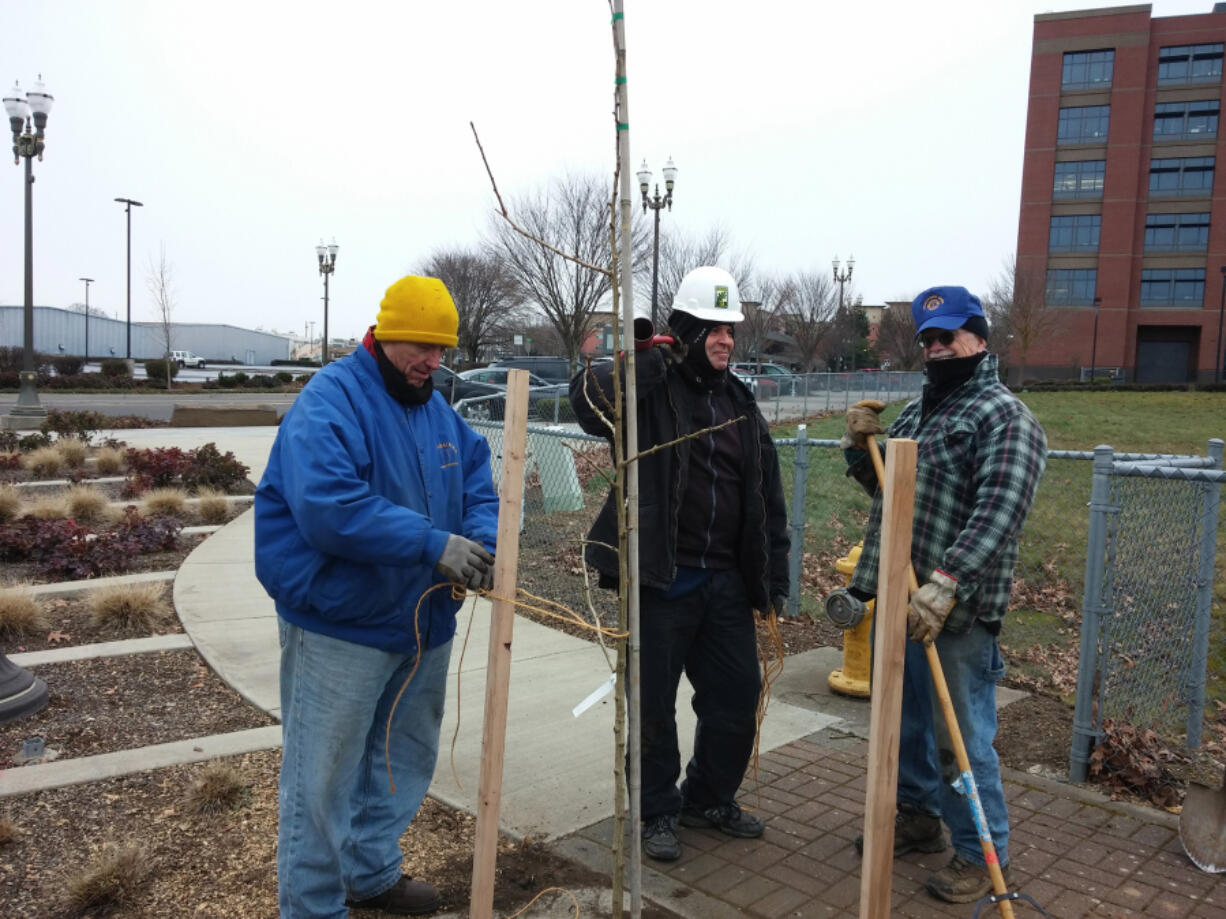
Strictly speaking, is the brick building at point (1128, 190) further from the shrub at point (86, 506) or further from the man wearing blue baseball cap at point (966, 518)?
the man wearing blue baseball cap at point (966, 518)

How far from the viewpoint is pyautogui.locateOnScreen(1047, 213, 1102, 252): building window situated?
53.7 metres

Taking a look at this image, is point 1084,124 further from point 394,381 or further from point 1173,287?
point 394,381

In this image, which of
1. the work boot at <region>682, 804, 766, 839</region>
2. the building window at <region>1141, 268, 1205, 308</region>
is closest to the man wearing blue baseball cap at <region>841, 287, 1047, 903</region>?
the work boot at <region>682, 804, 766, 839</region>

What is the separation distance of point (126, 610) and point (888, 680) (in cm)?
552

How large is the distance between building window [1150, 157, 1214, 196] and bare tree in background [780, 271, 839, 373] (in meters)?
23.1

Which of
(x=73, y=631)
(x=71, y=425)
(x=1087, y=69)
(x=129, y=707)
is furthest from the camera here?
(x=1087, y=69)

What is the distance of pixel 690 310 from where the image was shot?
349 cm

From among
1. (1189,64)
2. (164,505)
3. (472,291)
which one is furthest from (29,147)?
(1189,64)

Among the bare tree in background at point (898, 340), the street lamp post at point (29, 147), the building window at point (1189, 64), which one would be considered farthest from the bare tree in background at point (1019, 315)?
the street lamp post at point (29, 147)

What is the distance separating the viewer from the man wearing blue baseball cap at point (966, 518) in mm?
3078

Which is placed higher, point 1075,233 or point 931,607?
point 1075,233

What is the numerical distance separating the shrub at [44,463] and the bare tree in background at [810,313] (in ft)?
114

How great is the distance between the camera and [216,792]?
12.4ft

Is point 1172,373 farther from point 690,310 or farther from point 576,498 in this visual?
point 690,310
